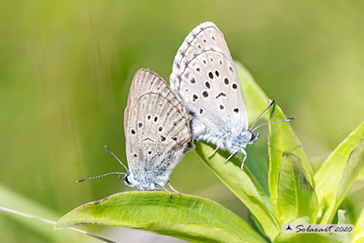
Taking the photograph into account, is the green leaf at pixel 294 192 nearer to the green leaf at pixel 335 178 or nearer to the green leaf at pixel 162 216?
the green leaf at pixel 335 178

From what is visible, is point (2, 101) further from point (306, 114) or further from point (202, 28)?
point (306, 114)

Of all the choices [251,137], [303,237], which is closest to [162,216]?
[303,237]

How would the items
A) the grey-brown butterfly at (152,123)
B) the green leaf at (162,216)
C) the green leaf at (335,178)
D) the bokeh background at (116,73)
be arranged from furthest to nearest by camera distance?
the bokeh background at (116,73) → the grey-brown butterfly at (152,123) → the green leaf at (335,178) → the green leaf at (162,216)

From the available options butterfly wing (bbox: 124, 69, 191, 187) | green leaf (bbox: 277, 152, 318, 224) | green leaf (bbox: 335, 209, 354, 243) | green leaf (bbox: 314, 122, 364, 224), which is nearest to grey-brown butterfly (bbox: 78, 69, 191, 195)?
butterfly wing (bbox: 124, 69, 191, 187)

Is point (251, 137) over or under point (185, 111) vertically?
under

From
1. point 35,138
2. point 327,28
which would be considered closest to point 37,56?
point 35,138

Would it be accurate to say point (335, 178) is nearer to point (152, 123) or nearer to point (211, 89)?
point (211, 89)

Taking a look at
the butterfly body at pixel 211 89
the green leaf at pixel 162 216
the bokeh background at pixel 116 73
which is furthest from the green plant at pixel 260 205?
the bokeh background at pixel 116 73
